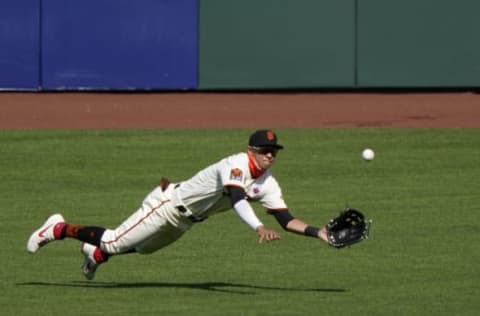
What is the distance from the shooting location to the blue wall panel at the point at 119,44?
82.6 feet

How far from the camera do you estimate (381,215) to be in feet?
52.1

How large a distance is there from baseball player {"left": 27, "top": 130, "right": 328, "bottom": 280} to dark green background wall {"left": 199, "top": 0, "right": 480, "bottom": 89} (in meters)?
14.1

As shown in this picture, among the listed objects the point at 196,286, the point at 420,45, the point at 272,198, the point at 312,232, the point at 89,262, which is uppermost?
the point at 420,45

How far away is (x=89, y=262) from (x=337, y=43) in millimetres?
14342

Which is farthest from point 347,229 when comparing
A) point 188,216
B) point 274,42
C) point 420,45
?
point 420,45

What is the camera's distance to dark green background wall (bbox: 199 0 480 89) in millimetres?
25484

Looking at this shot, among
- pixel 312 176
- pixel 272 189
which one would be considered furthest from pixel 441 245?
pixel 312 176

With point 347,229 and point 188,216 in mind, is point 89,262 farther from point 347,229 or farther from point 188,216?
point 347,229

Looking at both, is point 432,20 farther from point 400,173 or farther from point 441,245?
point 441,245

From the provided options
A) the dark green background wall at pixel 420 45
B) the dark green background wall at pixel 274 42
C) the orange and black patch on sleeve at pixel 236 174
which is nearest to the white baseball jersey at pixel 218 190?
the orange and black patch on sleeve at pixel 236 174

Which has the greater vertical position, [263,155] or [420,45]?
[420,45]

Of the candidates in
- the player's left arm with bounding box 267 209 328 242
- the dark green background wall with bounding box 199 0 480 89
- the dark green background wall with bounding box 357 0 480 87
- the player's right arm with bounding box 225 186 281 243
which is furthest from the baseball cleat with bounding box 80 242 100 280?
the dark green background wall with bounding box 357 0 480 87

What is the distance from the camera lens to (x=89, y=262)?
11.8m

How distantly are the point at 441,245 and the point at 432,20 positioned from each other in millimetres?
12352
